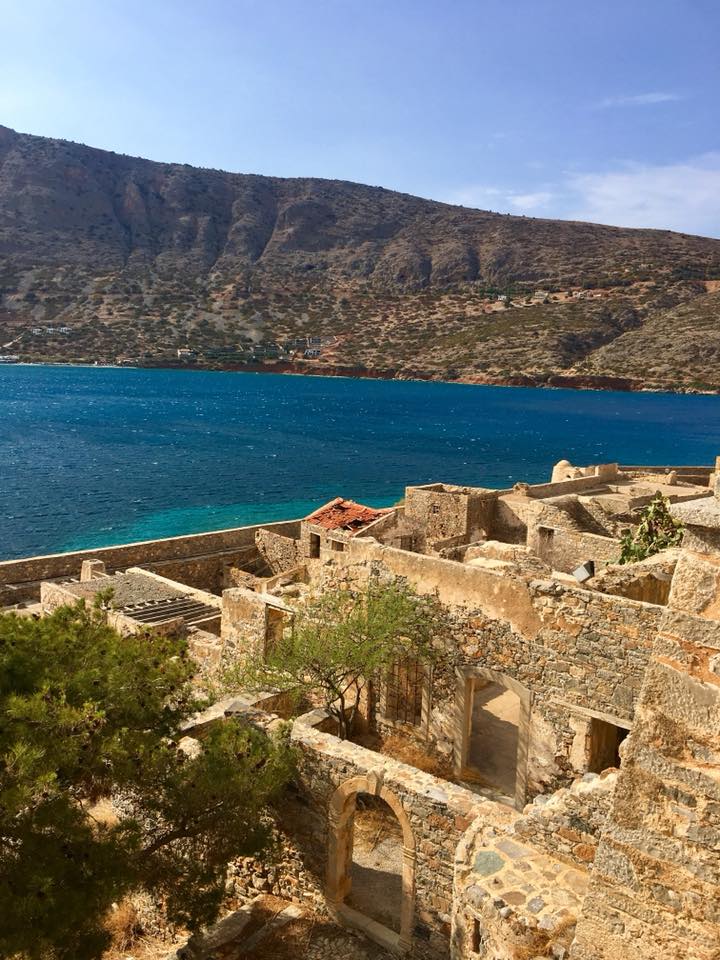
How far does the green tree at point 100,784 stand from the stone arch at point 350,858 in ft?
2.52

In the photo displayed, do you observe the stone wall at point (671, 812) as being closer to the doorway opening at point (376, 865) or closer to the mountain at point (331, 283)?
the doorway opening at point (376, 865)

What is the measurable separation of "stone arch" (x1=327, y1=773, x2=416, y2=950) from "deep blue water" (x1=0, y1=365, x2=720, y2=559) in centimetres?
3119

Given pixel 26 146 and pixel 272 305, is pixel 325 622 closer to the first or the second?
pixel 272 305

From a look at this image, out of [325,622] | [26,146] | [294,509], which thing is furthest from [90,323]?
[325,622]

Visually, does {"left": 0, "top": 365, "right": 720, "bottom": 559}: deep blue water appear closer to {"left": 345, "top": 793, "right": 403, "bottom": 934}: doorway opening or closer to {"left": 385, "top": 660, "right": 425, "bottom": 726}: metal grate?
{"left": 385, "top": 660, "right": 425, "bottom": 726}: metal grate

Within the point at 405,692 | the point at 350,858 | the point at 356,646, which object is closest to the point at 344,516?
the point at 405,692

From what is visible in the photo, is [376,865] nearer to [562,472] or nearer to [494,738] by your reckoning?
[494,738]

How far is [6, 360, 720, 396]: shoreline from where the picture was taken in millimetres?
117875

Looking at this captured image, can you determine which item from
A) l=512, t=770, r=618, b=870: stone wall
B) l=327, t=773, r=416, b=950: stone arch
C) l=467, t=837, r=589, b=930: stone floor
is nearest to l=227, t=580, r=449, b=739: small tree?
l=327, t=773, r=416, b=950: stone arch

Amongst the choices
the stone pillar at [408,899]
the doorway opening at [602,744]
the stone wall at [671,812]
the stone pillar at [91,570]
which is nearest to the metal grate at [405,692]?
the doorway opening at [602,744]

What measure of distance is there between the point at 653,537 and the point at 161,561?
1571 centimetres

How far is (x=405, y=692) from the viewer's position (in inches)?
429

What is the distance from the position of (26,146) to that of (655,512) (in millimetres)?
217270

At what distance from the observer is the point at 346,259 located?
174 metres
